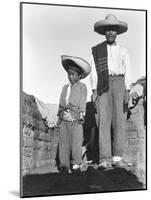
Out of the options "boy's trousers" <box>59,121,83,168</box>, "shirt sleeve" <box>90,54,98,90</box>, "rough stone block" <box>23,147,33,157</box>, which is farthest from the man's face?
"rough stone block" <box>23,147,33,157</box>

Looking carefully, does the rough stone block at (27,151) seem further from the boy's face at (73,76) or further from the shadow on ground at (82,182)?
the boy's face at (73,76)

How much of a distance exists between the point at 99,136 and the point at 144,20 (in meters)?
1.15

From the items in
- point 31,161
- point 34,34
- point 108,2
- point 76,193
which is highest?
point 108,2

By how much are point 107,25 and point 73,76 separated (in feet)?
1.85

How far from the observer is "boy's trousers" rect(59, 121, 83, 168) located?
15.5ft

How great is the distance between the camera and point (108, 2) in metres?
4.89

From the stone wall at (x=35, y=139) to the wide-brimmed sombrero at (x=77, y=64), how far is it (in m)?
0.43

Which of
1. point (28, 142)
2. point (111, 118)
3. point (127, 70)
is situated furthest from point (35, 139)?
point (127, 70)

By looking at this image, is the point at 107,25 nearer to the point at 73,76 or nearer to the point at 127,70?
the point at 127,70

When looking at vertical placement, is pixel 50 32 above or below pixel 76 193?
above

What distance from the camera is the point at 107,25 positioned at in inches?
191

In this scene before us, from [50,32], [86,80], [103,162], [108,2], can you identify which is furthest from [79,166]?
[108,2]

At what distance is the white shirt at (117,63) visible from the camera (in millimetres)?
4840

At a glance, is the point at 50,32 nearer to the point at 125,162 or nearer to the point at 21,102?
the point at 21,102
